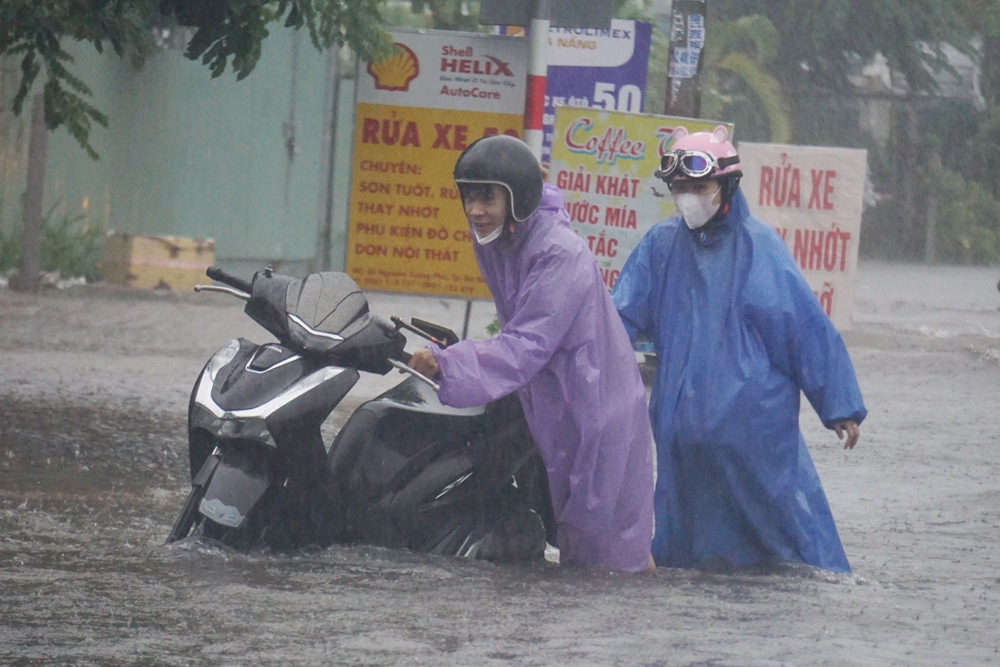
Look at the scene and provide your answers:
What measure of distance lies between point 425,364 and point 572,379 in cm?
49

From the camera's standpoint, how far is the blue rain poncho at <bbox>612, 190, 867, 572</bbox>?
5297 millimetres

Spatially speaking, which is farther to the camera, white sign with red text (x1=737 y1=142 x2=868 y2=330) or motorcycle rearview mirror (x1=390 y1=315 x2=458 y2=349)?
white sign with red text (x1=737 y1=142 x2=868 y2=330)

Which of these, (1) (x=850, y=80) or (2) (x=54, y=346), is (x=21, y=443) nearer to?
(2) (x=54, y=346)

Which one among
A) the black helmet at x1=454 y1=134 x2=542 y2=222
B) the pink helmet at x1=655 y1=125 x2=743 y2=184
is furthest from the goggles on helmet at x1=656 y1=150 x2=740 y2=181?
the black helmet at x1=454 y1=134 x2=542 y2=222

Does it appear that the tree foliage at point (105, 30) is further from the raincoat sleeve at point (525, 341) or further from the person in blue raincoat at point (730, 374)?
the raincoat sleeve at point (525, 341)

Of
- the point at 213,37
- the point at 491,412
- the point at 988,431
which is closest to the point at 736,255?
the point at 491,412

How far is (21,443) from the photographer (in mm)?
7535

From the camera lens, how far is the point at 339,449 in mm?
4895

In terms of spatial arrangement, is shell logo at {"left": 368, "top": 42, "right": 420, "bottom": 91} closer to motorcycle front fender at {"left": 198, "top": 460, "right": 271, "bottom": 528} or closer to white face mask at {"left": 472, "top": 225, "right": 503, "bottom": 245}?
white face mask at {"left": 472, "top": 225, "right": 503, "bottom": 245}

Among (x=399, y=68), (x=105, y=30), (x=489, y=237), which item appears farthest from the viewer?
(x=399, y=68)

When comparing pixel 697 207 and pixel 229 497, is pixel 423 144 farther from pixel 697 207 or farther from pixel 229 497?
pixel 229 497

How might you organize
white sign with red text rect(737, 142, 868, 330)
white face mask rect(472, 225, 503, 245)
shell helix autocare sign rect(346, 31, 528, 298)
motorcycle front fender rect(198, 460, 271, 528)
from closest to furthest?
1. motorcycle front fender rect(198, 460, 271, 528)
2. white face mask rect(472, 225, 503, 245)
3. shell helix autocare sign rect(346, 31, 528, 298)
4. white sign with red text rect(737, 142, 868, 330)

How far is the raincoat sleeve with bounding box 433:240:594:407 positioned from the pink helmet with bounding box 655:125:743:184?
0.52 metres

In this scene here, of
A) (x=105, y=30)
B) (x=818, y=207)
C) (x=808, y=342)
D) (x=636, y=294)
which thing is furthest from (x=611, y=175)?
(x=808, y=342)
